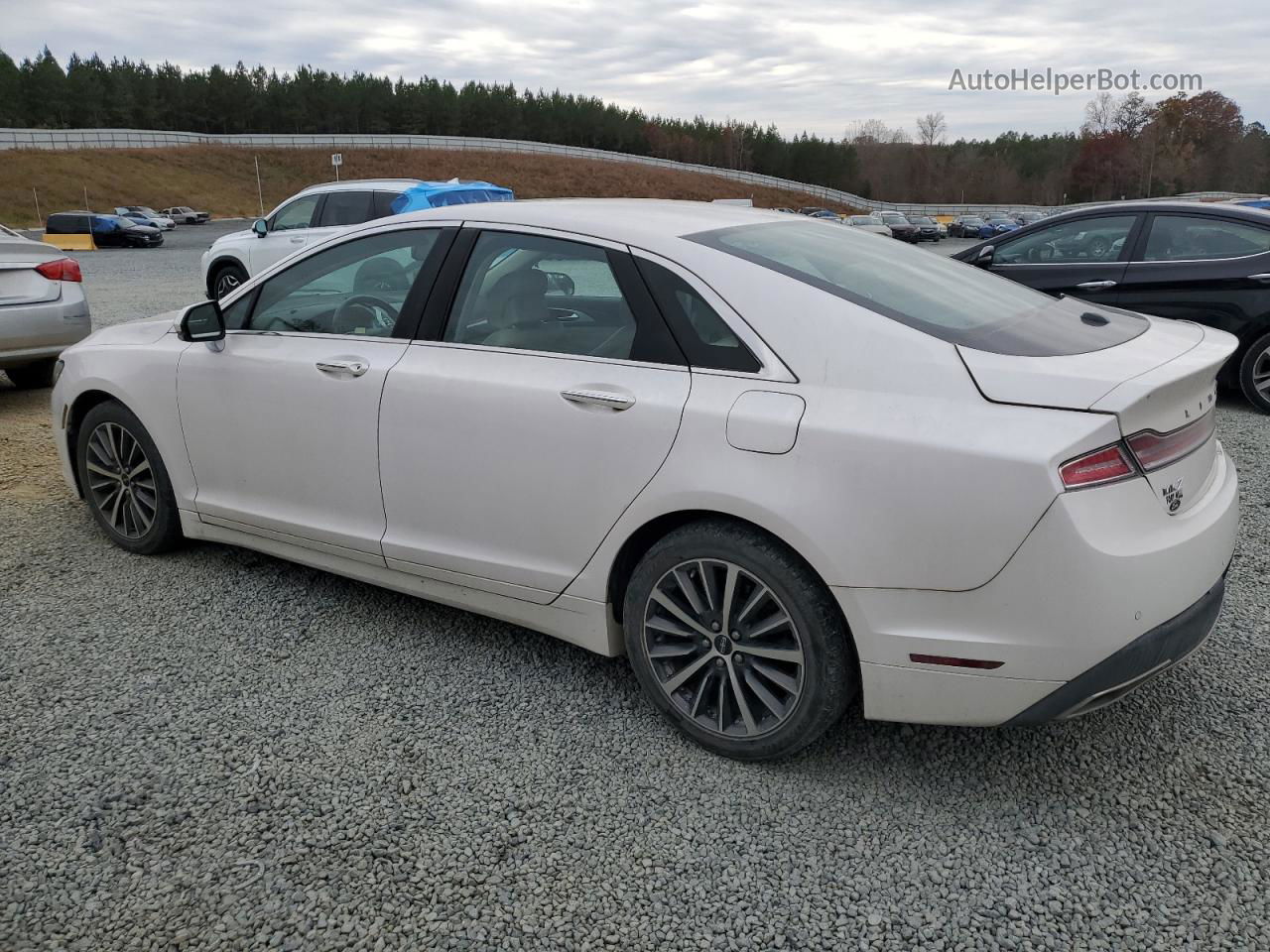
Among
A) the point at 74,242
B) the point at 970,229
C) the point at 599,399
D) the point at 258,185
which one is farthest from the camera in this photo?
the point at 258,185

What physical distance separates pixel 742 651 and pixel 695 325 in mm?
948

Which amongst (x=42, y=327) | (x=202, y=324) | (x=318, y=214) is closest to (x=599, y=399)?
(x=202, y=324)

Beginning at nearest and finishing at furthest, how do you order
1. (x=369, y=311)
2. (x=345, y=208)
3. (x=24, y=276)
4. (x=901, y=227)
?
(x=369, y=311)
(x=24, y=276)
(x=345, y=208)
(x=901, y=227)

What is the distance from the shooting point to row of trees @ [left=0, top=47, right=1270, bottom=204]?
302 feet

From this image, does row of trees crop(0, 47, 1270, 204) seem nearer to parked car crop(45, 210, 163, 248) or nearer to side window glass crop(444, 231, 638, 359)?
parked car crop(45, 210, 163, 248)

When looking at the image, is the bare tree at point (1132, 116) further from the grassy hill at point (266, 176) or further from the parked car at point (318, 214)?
the parked car at point (318, 214)

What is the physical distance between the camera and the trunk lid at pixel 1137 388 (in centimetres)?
237

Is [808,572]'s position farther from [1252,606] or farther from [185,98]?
[185,98]

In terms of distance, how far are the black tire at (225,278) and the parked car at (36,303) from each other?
6.73 meters

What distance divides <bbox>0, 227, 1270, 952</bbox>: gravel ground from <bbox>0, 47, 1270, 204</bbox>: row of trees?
338 ft

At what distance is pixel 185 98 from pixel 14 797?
115m

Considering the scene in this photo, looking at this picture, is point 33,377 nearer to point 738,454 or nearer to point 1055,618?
point 738,454

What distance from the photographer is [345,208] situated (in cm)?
1319

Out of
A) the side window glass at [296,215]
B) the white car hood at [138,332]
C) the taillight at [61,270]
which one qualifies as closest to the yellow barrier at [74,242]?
the side window glass at [296,215]
